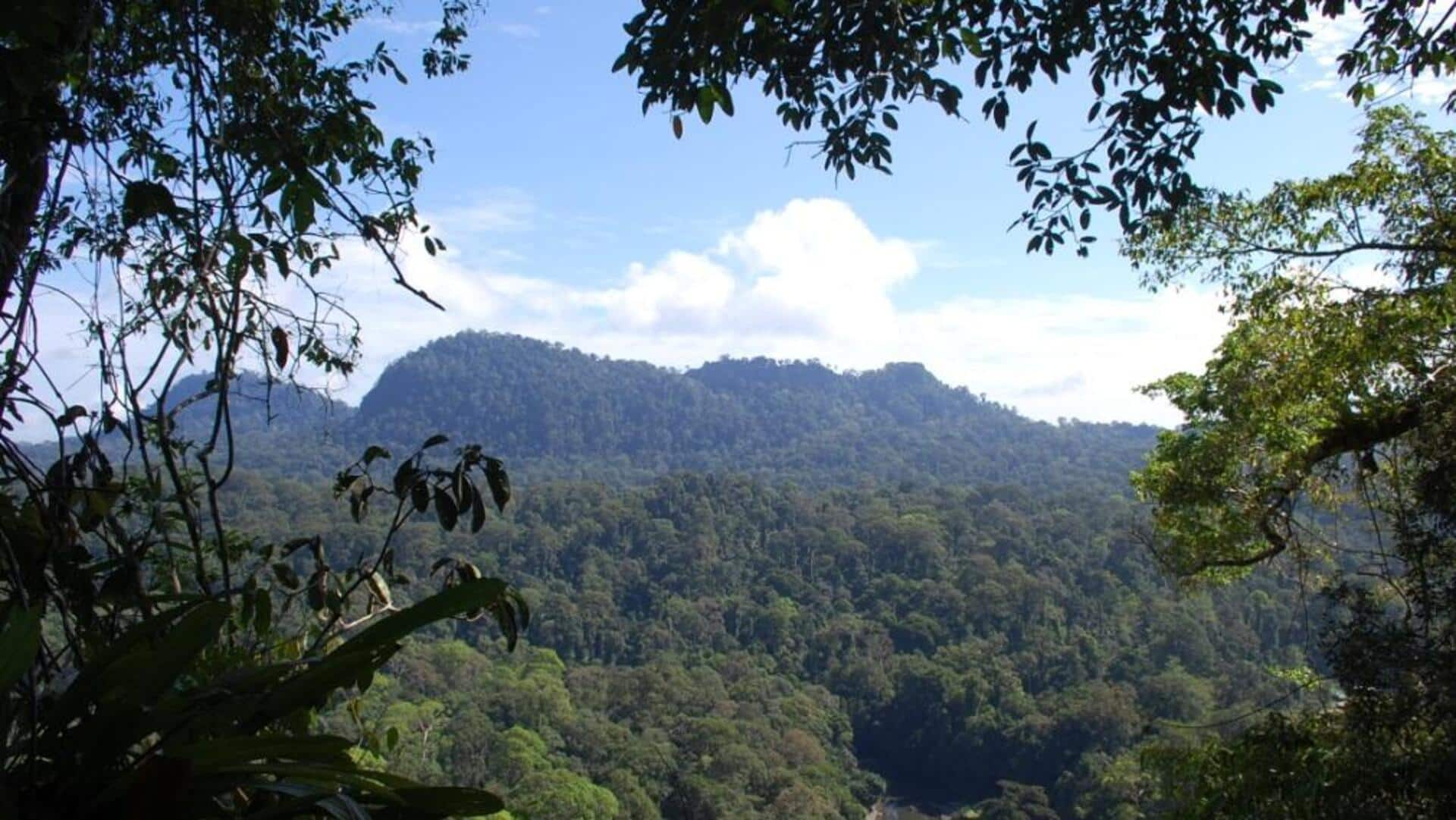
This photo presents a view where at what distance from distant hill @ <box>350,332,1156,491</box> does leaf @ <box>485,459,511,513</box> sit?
62423mm

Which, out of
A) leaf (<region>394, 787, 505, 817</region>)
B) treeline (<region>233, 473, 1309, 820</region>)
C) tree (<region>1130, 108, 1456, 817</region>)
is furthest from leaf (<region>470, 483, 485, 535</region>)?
treeline (<region>233, 473, 1309, 820</region>)

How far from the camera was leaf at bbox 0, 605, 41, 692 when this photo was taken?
2.33 ft

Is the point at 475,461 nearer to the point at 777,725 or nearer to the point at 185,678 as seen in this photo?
the point at 185,678

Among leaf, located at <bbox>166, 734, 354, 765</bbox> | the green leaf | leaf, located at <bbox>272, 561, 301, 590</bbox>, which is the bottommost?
leaf, located at <bbox>166, 734, 354, 765</bbox>

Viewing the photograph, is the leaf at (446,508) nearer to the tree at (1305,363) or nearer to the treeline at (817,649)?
the tree at (1305,363)

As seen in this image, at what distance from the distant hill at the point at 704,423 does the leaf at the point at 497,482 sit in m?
62.4

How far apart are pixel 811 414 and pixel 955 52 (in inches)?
3426

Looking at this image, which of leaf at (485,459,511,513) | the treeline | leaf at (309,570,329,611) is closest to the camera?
leaf at (485,459,511,513)

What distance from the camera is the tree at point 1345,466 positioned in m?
3.19

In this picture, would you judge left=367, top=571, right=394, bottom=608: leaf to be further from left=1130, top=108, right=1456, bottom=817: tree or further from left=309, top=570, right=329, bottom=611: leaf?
left=1130, top=108, right=1456, bottom=817: tree

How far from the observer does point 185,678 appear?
45.4 inches

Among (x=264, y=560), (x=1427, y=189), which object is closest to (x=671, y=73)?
(x=264, y=560)

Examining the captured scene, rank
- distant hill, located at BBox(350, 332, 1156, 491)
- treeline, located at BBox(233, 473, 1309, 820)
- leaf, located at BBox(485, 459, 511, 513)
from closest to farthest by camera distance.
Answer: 1. leaf, located at BBox(485, 459, 511, 513)
2. treeline, located at BBox(233, 473, 1309, 820)
3. distant hill, located at BBox(350, 332, 1156, 491)

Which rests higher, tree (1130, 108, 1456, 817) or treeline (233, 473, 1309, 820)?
tree (1130, 108, 1456, 817)
